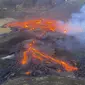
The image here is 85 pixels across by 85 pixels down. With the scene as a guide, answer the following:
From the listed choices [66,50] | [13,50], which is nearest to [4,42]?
[13,50]

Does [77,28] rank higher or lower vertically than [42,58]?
lower

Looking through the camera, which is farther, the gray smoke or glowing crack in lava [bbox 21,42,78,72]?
the gray smoke

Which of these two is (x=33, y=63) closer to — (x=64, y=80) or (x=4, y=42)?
(x=64, y=80)

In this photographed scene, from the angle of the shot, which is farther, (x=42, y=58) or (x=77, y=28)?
(x=77, y=28)

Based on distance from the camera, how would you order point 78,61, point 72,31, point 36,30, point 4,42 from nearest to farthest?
point 78,61 < point 4,42 < point 36,30 < point 72,31

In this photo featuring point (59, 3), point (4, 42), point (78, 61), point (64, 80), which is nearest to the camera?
point (64, 80)

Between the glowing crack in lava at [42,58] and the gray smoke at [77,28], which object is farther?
the gray smoke at [77,28]

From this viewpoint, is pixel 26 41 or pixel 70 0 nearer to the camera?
pixel 26 41

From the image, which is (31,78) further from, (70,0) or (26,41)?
(70,0)

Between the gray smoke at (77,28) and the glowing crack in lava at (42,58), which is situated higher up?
Result: the glowing crack in lava at (42,58)

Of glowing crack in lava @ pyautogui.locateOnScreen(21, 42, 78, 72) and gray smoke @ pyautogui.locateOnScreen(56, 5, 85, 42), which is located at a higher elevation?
glowing crack in lava @ pyautogui.locateOnScreen(21, 42, 78, 72)
